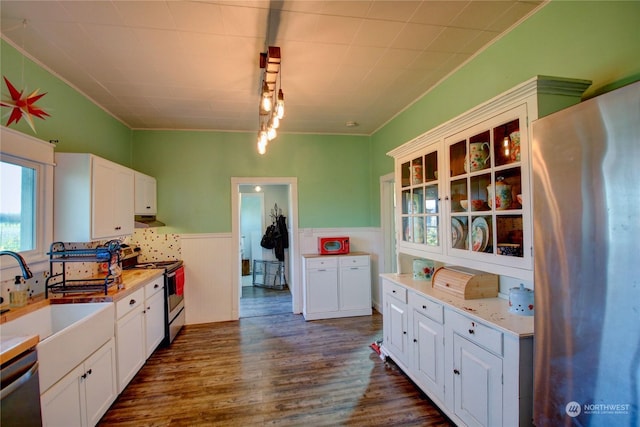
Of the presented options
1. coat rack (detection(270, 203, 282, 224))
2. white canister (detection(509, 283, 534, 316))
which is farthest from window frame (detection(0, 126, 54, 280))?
coat rack (detection(270, 203, 282, 224))

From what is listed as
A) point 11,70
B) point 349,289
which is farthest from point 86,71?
point 349,289

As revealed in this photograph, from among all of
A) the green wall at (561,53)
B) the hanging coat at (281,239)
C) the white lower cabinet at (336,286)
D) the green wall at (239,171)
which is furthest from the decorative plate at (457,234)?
the hanging coat at (281,239)

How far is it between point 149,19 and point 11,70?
1129 mm

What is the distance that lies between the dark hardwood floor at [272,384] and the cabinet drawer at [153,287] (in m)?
0.68

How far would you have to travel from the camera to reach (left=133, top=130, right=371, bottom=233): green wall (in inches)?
155

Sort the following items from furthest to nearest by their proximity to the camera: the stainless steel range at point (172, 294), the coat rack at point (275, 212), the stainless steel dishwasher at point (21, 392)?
the coat rack at point (275, 212) → the stainless steel range at point (172, 294) → the stainless steel dishwasher at point (21, 392)

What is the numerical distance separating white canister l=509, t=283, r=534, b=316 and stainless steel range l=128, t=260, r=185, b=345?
3.35 meters

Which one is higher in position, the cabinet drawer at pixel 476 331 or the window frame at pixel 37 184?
the window frame at pixel 37 184

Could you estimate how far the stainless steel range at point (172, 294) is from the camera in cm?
325

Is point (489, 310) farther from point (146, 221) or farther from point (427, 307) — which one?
point (146, 221)

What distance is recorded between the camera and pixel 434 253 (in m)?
2.25

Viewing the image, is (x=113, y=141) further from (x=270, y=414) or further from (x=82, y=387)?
(x=270, y=414)

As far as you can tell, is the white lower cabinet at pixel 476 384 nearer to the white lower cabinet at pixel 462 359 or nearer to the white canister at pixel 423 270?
the white lower cabinet at pixel 462 359

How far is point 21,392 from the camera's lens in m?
1.26
